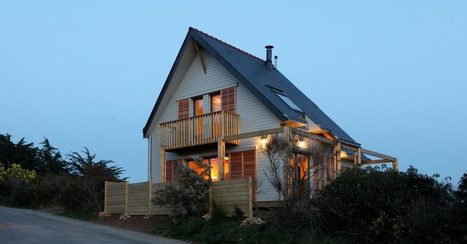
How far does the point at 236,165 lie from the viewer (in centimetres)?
2284

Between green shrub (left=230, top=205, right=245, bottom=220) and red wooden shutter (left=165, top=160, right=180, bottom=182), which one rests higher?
red wooden shutter (left=165, top=160, right=180, bottom=182)

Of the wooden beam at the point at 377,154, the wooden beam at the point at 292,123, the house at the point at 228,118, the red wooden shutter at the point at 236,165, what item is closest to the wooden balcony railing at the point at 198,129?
the house at the point at 228,118

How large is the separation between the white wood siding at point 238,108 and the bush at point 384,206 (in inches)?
215

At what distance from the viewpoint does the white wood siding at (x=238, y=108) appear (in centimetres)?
2203

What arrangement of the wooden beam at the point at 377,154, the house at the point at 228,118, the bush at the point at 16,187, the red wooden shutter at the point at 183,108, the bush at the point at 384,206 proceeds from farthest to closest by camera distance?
the bush at the point at 16,187 → the red wooden shutter at the point at 183,108 → the wooden beam at the point at 377,154 → the house at the point at 228,118 → the bush at the point at 384,206

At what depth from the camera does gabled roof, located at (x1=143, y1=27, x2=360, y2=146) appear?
22.3m

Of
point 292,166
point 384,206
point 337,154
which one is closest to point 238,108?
point 337,154

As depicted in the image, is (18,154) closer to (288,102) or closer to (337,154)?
(288,102)

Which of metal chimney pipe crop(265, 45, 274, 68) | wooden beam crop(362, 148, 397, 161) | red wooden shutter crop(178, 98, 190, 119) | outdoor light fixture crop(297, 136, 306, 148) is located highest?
metal chimney pipe crop(265, 45, 274, 68)

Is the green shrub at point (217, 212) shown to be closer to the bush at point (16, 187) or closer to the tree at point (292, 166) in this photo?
the tree at point (292, 166)

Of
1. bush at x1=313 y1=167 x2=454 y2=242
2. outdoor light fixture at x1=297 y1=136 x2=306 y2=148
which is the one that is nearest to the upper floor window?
outdoor light fixture at x1=297 y1=136 x2=306 y2=148

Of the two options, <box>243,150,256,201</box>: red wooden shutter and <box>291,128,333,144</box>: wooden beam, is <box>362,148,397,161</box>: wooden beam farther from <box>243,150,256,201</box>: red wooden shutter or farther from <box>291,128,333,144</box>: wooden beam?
<box>243,150,256,201</box>: red wooden shutter

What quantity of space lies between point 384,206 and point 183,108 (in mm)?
13181

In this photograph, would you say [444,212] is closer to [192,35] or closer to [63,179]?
[192,35]
